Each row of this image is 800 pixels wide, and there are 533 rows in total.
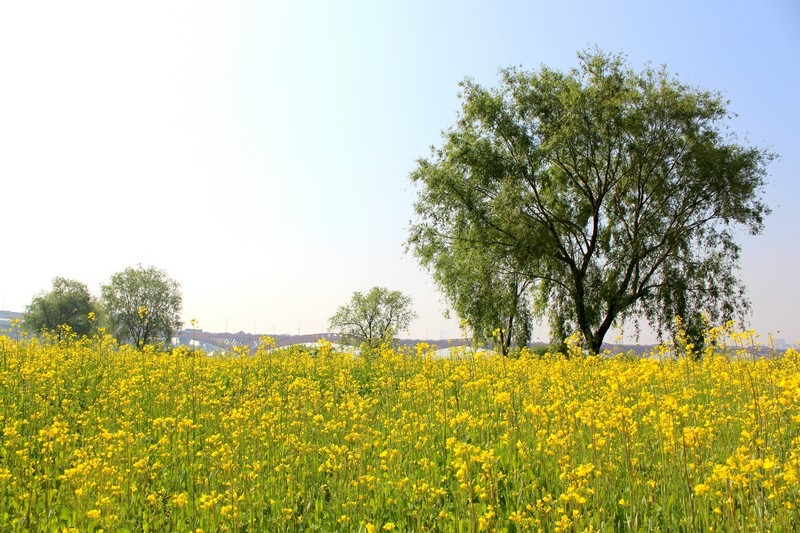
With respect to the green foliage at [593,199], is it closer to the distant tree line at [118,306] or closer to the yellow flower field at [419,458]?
the yellow flower field at [419,458]

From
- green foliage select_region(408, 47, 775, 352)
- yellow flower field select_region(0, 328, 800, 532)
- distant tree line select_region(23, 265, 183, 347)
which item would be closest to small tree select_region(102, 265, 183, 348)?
distant tree line select_region(23, 265, 183, 347)

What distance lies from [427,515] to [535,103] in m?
24.5

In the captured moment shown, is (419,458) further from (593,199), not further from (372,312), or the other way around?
(372,312)

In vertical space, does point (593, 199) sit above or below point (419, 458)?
above

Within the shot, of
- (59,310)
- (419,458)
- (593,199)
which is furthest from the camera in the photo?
(59,310)

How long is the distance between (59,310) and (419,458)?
79415 mm

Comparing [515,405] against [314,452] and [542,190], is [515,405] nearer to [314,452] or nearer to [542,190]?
[314,452]

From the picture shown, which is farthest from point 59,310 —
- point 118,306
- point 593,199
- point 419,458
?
point 419,458

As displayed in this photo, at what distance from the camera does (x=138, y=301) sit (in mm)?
75562

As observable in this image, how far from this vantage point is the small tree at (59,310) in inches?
2847

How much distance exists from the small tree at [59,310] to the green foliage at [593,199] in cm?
6163

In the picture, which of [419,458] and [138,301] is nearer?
[419,458]

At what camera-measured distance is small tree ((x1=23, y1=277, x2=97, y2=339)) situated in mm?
72312

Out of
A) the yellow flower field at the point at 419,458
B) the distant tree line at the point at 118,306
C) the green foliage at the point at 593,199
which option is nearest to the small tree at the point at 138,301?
the distant tree line at the point at 118,306
